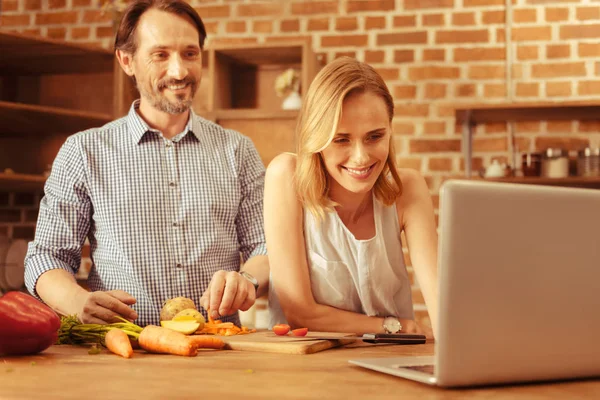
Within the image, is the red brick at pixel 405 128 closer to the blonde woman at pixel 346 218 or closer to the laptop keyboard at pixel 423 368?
the blonde woman at pixel 346 218

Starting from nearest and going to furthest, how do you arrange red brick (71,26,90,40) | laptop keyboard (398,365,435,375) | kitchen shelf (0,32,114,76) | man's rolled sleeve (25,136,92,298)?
1. laptop keyboard (398,365,435,375)
2. man's rolled sleeve (25,136,92,298)
3. kitchen shelf (0,32,114,76)
4. red brick (71,26,90,40)

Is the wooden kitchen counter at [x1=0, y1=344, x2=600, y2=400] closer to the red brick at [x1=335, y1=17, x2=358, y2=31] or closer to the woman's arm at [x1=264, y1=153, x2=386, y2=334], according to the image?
the woman's arm at [x1=264, y1=153, x2=386, y2=334]

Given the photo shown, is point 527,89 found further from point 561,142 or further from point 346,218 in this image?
point 346,218

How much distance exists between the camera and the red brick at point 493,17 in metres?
3.52

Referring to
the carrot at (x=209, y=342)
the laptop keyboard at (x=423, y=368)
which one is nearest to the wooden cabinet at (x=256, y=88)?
the carrot at (x=209, y=342)

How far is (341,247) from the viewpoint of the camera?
1738mm

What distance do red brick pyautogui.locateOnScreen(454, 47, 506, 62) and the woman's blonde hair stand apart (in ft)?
6.56

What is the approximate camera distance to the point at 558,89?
3465 mm

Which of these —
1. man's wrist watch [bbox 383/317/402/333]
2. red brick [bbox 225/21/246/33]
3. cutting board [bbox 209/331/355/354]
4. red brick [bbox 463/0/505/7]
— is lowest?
man's wrist watch [bbox 383/317/402/333]

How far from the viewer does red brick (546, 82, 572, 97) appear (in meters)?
3.45

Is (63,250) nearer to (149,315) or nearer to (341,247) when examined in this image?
(149,315)

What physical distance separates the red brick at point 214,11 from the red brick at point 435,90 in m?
1.20

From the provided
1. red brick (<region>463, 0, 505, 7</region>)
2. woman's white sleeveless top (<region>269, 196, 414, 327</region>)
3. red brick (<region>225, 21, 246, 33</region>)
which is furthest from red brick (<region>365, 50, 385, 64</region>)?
woman's white sleeveless top (<region>269, 196, 414, 327</region>)

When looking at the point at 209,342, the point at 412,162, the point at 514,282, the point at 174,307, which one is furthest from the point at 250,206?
→ the point at 412,162
